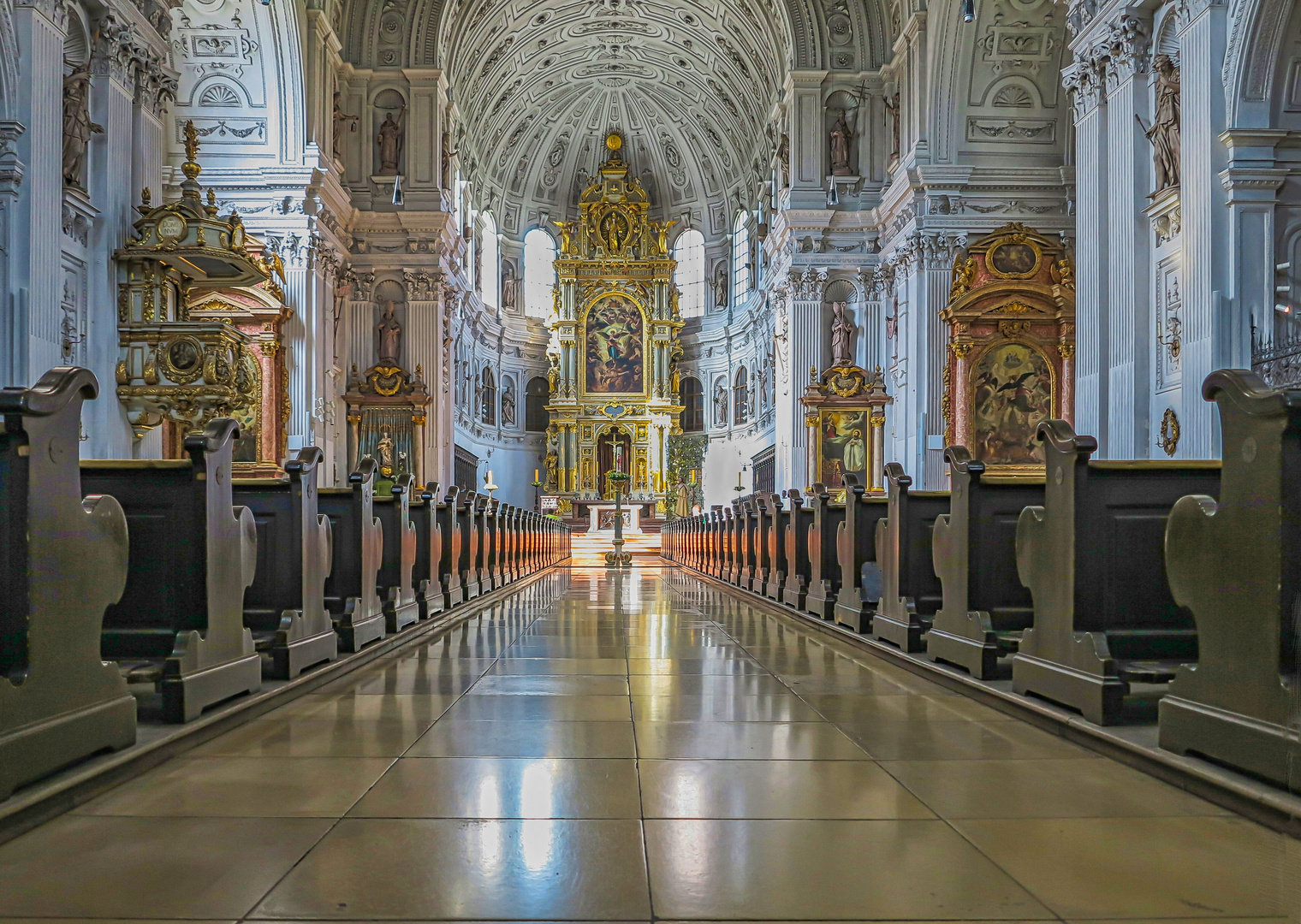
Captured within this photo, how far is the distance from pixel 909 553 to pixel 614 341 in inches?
1123

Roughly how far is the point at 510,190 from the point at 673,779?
3366 centimetres

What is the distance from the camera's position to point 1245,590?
9.61 feet

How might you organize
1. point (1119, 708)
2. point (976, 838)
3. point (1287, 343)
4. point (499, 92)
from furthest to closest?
point (499, 92) → point (1287, 343) → point (1119, 708) → point (976, 838)

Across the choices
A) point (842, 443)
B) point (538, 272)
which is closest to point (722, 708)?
point (842, 443)

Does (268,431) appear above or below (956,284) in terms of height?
below

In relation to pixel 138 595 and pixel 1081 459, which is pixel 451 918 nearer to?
pixel 138 595

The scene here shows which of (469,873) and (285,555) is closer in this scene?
(469,873)

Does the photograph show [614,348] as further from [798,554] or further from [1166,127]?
[798,554]

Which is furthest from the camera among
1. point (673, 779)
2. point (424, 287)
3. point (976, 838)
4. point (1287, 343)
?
point (424, 287)

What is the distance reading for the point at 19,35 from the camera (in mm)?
8852

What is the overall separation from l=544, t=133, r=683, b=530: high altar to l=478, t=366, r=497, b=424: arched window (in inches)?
73.1

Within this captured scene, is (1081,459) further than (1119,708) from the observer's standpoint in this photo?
Yes

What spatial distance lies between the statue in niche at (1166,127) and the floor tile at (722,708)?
27.3 ft

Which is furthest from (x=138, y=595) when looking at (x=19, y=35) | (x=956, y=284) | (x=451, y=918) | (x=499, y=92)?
(x=499, y=92)
